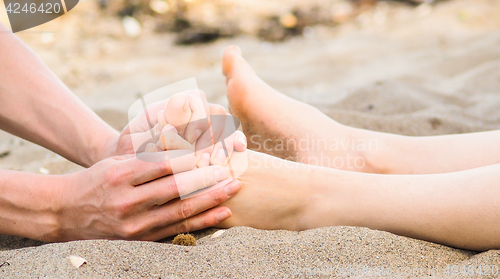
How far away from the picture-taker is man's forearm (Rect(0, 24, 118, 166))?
1157 millimetres

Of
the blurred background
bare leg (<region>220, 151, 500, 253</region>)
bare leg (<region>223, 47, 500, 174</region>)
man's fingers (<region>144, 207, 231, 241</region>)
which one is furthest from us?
the blurred background

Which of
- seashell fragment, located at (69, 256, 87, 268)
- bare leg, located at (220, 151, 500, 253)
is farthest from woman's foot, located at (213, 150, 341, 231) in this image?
seashell fragment, located at (69, 256, 87, 268)

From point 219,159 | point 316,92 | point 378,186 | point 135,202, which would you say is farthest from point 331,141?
point 316,92

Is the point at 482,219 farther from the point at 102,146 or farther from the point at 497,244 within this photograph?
the point at 102,146

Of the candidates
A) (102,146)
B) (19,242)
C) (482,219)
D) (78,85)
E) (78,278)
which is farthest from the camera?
(78,85)

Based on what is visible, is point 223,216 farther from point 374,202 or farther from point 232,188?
point 374,202

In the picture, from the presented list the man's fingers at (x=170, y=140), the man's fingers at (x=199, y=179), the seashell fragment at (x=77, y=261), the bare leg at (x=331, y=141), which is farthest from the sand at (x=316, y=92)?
the bare leg at (x=331, y=141)

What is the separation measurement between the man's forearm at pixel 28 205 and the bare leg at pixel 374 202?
0.43m

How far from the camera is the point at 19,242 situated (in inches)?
40.1

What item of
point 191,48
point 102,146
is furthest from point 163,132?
point 191,48

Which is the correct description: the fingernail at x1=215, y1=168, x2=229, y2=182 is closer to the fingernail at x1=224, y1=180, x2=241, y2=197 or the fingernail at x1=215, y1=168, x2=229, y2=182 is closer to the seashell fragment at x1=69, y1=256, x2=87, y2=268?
the fingernail at x1=224, y1=180, x2=241, y2=197

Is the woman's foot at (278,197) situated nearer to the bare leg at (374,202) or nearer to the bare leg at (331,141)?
the bare leg at (374,202)

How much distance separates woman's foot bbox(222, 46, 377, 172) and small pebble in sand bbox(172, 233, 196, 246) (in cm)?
53

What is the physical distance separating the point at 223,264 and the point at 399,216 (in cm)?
44
